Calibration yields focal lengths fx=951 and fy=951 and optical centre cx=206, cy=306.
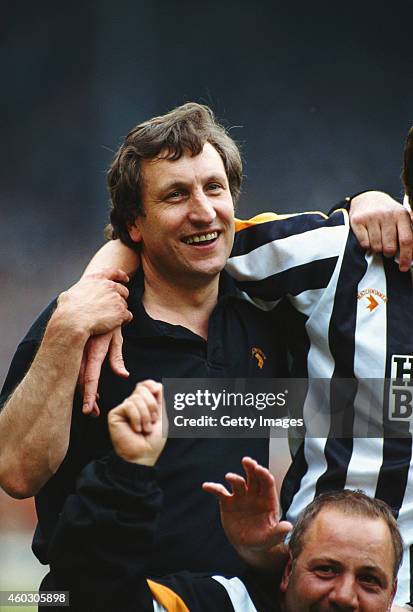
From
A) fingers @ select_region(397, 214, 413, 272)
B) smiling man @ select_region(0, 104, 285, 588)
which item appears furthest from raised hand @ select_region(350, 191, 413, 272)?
smiling man @ select_region(0, 104, 285, 588)

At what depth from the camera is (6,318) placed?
217 centimetres

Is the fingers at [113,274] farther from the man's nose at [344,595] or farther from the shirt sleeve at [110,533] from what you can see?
the man's nose at [344,595]

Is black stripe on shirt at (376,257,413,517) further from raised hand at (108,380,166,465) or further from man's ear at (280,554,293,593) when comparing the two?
raised hand at (108,380,166,465)

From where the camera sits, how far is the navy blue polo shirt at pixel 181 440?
1.09m

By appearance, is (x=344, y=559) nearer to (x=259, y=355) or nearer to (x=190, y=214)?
(x=259, y=355)

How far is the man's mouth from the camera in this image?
1162 mm

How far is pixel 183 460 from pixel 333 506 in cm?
19

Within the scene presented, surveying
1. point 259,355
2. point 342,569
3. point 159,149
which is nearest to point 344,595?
point 342,569

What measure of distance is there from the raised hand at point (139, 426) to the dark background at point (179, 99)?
3.38ft

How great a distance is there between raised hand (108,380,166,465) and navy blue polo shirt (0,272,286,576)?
0.74ft

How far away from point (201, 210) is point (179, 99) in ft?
4.26

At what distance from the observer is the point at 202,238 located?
1.17 meters

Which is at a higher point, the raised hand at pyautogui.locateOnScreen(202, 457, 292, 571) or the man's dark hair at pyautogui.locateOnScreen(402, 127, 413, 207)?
the man's dark hair at pyautogui.locateOnScreen(402, 127, 413, 207)

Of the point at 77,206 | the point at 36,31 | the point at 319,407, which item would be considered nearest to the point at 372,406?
the point at 319,407
